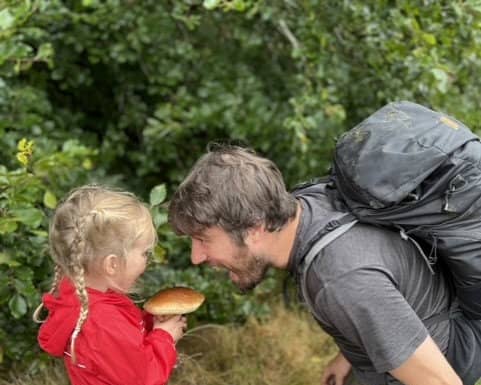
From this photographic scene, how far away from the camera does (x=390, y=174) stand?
79.4 inches

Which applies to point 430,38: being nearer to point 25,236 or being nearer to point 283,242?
point 283,242

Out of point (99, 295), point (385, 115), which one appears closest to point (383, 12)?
point (385, 115)

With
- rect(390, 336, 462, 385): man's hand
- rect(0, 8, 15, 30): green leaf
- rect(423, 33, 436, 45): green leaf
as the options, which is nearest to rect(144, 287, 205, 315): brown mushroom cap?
rect(390, 336, 462, 385): man's hand

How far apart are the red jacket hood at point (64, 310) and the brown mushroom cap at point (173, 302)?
3.4 inches

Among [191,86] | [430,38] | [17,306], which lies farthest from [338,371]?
[191,86]

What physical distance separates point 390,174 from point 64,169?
179 cm

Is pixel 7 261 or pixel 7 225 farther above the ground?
pixel 7 225

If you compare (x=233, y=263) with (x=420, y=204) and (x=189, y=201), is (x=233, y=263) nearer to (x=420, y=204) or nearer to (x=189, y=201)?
(x=189, y=201)

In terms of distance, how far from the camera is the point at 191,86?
14.5ft

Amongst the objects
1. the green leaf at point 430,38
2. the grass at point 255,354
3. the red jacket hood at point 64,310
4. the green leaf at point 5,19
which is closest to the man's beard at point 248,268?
the red jacket hood at point 64,310

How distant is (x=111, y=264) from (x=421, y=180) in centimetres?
96

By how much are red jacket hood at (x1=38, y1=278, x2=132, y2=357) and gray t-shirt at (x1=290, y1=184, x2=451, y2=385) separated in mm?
582

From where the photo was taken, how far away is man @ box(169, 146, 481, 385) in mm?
1983

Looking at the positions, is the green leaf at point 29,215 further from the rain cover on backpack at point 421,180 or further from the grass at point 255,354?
the rain cover on backpack at point 421,180
